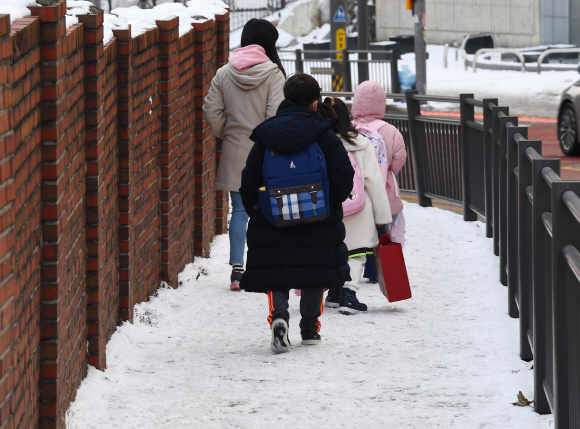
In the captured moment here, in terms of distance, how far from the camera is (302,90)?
580cm

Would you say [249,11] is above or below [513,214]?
above

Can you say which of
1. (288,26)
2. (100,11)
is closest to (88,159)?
(100,11)

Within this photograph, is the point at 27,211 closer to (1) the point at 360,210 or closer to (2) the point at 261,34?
(1) the point at 360,210

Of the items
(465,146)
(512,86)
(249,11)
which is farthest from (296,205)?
(249,11)

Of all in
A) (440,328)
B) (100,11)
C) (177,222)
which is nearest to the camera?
(100,11)

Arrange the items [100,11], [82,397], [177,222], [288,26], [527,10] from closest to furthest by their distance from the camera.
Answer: [82,397]
[100,11]
[177,222]
[527,10]
[288,26]

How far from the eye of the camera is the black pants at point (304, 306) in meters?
5.85

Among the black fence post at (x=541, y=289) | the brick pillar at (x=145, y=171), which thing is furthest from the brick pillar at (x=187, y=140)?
the black fence post at (x=541, y=289)

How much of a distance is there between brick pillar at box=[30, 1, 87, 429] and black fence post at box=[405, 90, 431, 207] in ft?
22.5

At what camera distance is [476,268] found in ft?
26.8

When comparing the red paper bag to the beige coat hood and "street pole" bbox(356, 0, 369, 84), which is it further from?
"street pole" bbox(356, 0, 369, 84)

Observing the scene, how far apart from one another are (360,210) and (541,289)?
2260 millimetres

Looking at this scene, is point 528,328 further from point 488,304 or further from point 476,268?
point 476,268

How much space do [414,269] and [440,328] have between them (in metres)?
1.87
